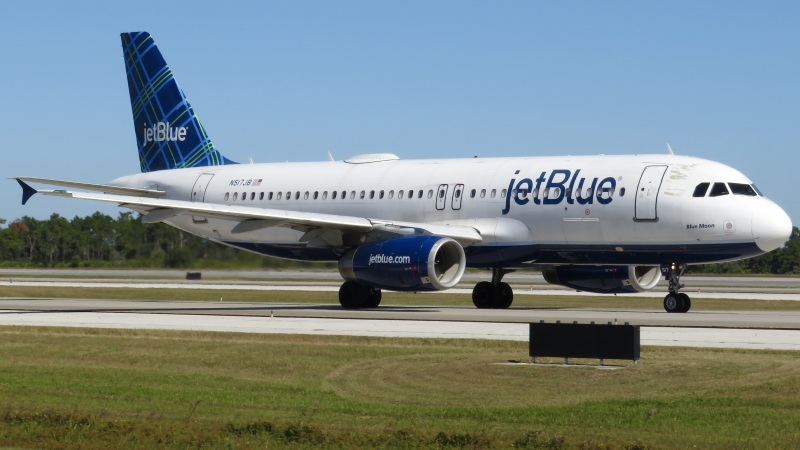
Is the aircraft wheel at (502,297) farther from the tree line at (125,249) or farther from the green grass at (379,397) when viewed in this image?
the green grass at (379,397)

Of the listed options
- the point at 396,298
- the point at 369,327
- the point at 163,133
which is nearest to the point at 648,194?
the point at 369,327

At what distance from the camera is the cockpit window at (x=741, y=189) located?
32.8 meters

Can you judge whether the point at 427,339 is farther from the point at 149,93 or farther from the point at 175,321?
the point at 149,93

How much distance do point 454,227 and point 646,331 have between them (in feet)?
36.1

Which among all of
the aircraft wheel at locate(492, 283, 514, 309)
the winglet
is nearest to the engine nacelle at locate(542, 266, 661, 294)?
the aircraft wheel at locate(492, 283, 514, 309)

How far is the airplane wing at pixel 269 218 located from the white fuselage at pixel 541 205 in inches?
32.7

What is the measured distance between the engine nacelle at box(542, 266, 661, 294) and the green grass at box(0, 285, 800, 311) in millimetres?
972

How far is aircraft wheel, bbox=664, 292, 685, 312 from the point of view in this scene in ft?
109

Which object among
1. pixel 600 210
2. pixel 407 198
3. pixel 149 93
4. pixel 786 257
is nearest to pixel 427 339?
pixel 600 210

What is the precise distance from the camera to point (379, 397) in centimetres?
1780

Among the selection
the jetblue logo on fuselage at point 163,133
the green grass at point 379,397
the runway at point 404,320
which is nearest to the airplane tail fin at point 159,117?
the jetblue logo on fuselage at point 163,133

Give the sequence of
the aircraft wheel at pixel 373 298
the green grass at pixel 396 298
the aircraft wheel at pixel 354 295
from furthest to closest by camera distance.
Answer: the green grass at pixel 396 298, the aircraft wheel at pixel 373 298, the aircraft wheel at pixel 354 295

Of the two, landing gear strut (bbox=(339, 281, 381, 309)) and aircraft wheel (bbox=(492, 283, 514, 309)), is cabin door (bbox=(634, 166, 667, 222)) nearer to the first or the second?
aircraft wheel (bbox=(492, 283, 514, 309))

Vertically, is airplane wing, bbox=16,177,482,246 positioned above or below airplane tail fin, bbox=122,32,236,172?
below
